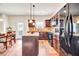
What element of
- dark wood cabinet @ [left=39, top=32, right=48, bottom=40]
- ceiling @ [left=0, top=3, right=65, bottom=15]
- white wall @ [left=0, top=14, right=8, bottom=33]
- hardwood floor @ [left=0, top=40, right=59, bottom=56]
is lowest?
hardwood floor @ [left=0, top=40, right=59, bottom=56]

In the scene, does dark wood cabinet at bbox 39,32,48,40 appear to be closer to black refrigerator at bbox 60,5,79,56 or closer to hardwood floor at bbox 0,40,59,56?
hardwood floor at bbox 0,40,59,56

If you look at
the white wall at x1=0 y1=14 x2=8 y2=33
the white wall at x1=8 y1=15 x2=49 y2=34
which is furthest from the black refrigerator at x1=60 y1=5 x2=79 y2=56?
the white wall at x1=0 y1=14 x2=8 y2=33

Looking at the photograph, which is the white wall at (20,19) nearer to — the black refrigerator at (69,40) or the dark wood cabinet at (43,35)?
the dark wood cabinet at (43,35)

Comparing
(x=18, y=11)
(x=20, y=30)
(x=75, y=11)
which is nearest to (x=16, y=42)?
(x=20, y=30)

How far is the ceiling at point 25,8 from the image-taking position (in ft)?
6.76

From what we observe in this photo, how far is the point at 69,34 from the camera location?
225 cm

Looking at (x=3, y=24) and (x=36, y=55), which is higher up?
(x=3, y=24)

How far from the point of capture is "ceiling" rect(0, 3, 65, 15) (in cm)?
206

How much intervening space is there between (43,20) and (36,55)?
22.7 inches

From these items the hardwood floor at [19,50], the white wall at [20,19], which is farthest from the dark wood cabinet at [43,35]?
the white wall at [20,19]

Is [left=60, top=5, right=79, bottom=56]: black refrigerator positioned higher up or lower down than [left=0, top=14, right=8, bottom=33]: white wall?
lower down

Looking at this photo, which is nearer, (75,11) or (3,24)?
(3,24)

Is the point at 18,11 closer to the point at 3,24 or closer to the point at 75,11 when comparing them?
the point at 3,24

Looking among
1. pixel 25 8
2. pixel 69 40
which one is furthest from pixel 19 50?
pixel 69 40
